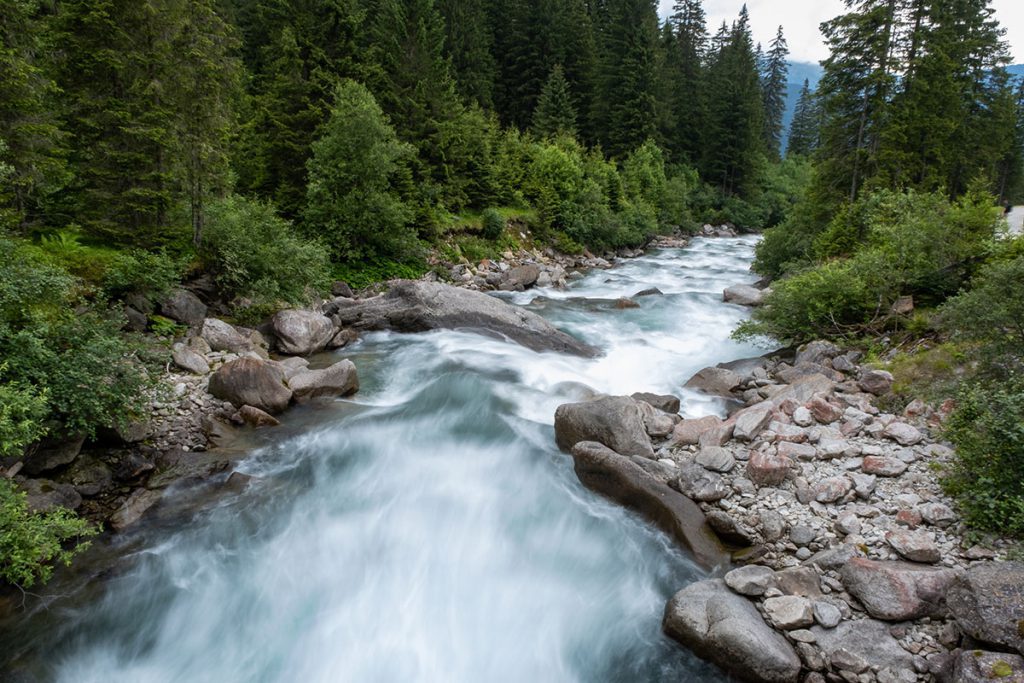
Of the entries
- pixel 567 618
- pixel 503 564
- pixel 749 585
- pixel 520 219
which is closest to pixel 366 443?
pixel 503 564

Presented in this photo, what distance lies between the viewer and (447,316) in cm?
1662

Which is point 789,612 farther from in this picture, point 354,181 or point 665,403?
point 354,181

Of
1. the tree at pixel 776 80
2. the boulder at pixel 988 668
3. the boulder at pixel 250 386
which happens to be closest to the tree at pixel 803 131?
the tree at pixel 776 80

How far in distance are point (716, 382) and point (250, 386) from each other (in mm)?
9817

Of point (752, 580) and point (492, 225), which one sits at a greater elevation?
point (492, 225)

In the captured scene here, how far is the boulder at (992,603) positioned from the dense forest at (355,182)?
97 centimetres

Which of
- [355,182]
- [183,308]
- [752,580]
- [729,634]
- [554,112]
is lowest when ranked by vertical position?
[729,634]

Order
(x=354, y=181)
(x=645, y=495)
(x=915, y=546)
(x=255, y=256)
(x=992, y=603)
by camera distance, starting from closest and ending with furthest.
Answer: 1. (x=992, y=603)
2. (x=915, y=546)
3. (x=645, y=495)
4. (x=255, y=256)
5. (x=354, y=181)

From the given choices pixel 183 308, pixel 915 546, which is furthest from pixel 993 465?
pixel 183 308

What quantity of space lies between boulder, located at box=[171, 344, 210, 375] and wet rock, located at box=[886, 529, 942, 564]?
12.1 metres

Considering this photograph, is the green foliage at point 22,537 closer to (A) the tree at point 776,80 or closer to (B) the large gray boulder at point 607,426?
(B) the large gray boulder at point 607,426

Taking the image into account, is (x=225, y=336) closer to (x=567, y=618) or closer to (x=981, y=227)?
(x=567, y=618)

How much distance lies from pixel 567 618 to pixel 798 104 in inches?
3965

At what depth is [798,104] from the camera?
8706cm
